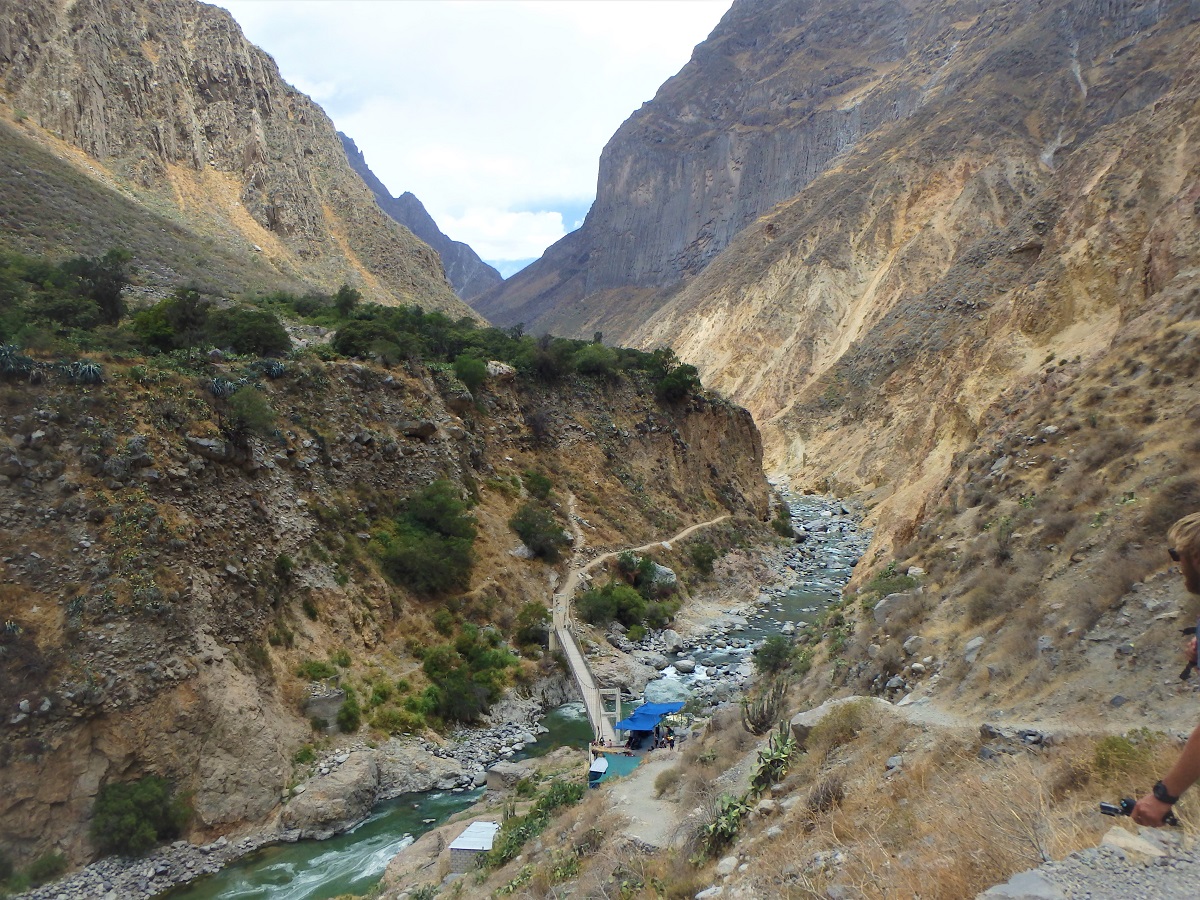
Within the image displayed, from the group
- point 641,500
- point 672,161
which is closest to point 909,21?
point 672,161

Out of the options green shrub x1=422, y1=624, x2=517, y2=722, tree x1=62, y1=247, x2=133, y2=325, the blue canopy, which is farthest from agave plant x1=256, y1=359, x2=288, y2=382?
the blue canopy

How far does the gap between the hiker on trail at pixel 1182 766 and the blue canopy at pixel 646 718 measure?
1266 cm

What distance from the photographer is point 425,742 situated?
54.4ft

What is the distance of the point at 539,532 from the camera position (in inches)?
1019

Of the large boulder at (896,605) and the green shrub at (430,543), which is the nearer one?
the large boulder at (896,605)

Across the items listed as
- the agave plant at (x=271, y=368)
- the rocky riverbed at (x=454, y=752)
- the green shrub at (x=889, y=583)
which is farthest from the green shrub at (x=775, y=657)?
the agave plant at (x=271, y=368)

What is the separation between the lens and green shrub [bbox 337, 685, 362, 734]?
15.9 meters

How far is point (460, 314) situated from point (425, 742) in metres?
49.5

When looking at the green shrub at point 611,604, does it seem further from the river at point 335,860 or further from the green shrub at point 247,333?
the green shrub at point 247,333

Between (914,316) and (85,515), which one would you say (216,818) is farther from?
(914,316)

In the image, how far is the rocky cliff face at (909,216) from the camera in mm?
29094

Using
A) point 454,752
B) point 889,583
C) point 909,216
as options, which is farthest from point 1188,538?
point 909,216

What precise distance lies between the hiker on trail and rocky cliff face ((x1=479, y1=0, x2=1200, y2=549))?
38.4 ft

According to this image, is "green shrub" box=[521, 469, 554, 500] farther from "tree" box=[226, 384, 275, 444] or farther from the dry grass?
the dry grass
